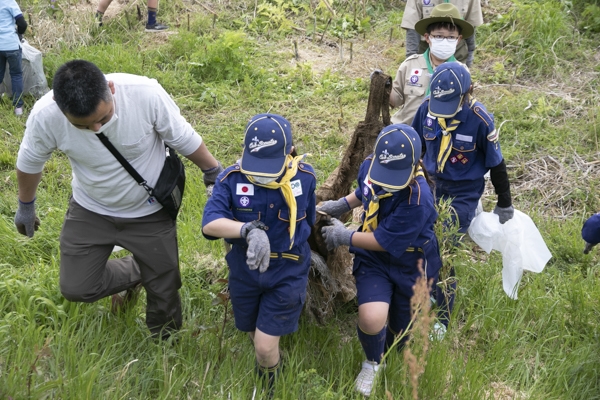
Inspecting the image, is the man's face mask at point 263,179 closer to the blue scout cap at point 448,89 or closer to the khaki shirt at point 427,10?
the blue scout cap at point 448,89

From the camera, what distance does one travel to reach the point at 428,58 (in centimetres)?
495

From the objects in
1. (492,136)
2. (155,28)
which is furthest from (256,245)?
(155,28)

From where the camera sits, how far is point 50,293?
13.0 feet

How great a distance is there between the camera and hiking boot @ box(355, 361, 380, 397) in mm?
3324

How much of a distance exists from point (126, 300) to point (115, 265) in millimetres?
268

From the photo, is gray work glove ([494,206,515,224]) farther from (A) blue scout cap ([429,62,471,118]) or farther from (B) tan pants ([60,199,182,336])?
(B) tan pants ([60,199,182,336])

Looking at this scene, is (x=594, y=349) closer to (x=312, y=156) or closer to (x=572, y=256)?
(x=572, y=256)

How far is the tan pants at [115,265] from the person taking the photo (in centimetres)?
352

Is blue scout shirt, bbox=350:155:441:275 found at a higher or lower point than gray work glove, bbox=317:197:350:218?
higher

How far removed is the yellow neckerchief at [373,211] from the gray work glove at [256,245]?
2.15 ft

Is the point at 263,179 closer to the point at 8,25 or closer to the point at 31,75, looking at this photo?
the point at 8,25

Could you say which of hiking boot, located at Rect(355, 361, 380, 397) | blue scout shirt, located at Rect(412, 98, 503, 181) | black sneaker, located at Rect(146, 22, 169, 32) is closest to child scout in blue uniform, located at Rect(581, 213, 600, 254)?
blue scout shirt, located at Rect(412, 98, 503, 181)

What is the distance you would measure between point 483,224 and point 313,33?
17.7ft

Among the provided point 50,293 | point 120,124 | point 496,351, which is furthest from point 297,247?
point 50,293
